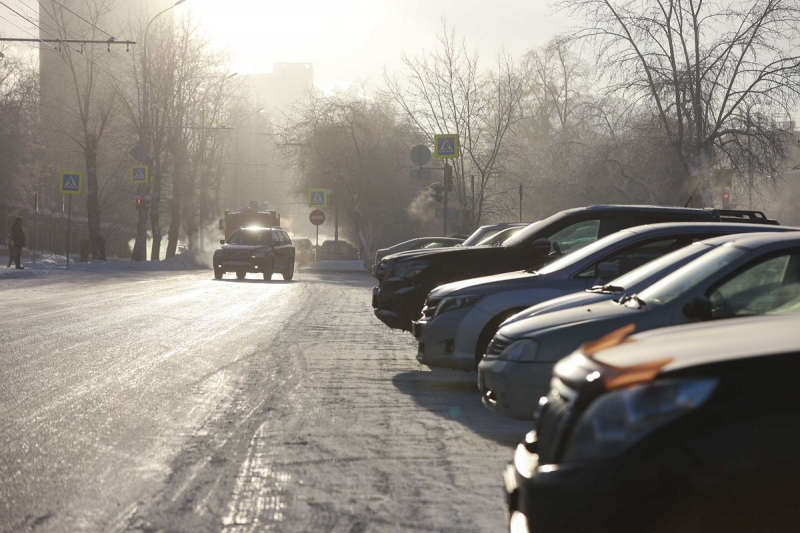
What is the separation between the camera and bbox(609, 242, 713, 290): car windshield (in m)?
6.82

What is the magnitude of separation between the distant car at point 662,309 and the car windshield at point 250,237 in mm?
29169

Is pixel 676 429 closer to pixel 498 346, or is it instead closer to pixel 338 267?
pixel 498 346

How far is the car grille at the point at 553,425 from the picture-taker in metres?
3.31

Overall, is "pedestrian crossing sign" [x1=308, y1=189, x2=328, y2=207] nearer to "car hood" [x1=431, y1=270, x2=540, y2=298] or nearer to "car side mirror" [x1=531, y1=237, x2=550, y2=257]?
"car side mirror" [x1=531, y1=237, x2=550, y2=257]

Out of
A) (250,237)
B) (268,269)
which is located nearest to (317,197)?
(250,237)

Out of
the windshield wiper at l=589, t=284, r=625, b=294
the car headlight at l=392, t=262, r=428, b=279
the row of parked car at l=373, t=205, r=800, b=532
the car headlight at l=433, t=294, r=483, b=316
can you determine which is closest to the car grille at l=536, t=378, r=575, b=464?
the row of parked car at l=373, t=205, r=800, b=532

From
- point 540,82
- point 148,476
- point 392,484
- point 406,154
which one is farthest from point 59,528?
point 540,82

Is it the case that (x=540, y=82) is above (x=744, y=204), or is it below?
above

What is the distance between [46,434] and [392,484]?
2.45 m

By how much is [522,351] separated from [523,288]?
8.51 feet

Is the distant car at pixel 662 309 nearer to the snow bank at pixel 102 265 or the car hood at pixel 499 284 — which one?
the car hood at pixel 499 284

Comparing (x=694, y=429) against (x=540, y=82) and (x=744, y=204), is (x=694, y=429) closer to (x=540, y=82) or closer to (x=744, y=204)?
(x=744, y=204)

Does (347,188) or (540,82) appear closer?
(347,188)

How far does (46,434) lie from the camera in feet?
22.2
